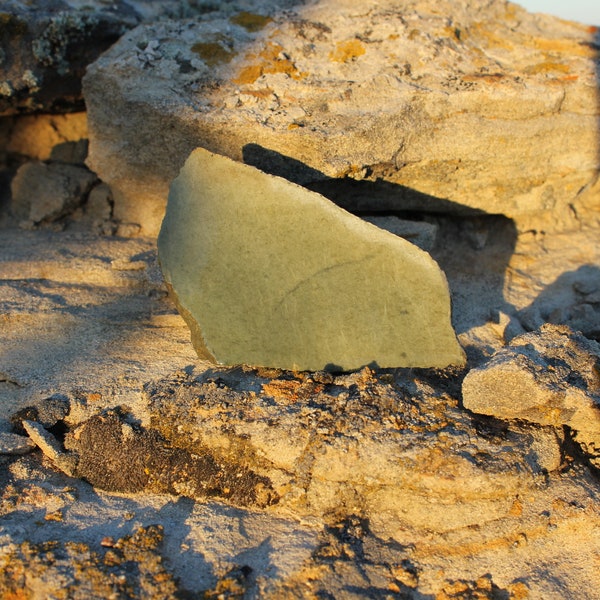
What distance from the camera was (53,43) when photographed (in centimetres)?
288

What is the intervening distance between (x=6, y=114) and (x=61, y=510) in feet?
7.04

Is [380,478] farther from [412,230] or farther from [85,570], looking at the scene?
[412,230]

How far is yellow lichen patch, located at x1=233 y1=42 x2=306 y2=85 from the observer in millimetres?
2629

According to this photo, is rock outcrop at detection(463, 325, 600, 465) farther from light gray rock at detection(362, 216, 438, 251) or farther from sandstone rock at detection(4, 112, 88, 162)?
sandstone rock at detection(4, 112, 88, 162)

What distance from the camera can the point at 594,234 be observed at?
10.1ft

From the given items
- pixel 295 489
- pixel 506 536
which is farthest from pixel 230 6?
pixel 506 536

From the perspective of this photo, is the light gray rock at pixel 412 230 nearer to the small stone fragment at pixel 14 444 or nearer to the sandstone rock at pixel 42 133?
the small stone fragment at pixel 14 444

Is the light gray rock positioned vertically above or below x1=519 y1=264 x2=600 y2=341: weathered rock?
above

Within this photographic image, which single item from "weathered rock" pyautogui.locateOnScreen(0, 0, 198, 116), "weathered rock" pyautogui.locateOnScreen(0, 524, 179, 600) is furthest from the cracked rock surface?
"weathered rock" pyautogui.locateOnScreen(0, 0, 198, 116)

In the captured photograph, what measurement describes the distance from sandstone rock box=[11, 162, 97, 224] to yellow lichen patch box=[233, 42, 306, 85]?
0.95m

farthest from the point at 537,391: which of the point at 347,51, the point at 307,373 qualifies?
the point at 347,51

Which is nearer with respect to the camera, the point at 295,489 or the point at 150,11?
the point at 295,489

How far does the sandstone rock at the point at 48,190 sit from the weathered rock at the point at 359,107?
10.1 inches

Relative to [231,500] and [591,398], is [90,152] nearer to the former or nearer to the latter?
[231,500]
